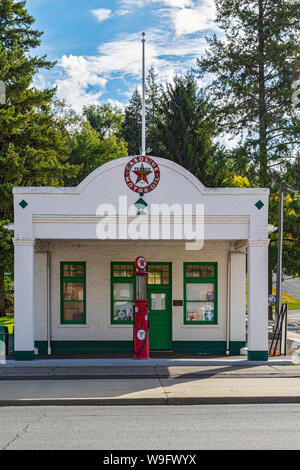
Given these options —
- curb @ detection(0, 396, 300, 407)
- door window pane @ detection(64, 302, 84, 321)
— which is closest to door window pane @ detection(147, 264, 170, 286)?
door window pane @ detection(64, 302, 84, 321)

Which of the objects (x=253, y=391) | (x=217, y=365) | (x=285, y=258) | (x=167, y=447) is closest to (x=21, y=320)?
(x=217, y=365)

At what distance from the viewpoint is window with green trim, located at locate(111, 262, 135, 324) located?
714 inches

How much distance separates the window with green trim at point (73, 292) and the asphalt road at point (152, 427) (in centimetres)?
712

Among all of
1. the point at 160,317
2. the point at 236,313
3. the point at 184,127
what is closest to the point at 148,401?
the point at 160,317

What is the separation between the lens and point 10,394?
38.3 ft

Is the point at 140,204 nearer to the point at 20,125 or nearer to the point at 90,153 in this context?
the point at 20,125

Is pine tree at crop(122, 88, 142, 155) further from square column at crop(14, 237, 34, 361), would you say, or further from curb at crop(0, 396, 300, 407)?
curb at crop(0, 396, 300, 407)

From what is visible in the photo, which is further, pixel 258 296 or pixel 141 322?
pixel 258 296

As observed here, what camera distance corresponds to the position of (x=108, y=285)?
1806 centimetres

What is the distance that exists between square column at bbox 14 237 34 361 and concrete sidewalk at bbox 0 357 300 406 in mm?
418

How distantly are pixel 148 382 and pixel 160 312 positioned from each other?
17.3ft

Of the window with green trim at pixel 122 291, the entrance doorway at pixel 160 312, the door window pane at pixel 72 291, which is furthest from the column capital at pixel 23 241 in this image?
the entrance doorway at pixel 160 312

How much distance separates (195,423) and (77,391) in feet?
10.7

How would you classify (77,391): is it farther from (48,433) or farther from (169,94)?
(169,94)
